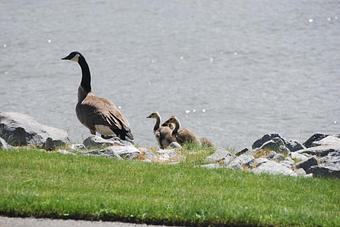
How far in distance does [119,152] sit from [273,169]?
239 cm

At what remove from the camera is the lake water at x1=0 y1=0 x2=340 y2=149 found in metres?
24.3

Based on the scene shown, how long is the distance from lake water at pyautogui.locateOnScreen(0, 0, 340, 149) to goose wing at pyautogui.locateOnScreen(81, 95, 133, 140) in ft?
12.0

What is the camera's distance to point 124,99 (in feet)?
86.1

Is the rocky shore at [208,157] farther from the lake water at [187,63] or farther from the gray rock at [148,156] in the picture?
the lake water at [187,63]

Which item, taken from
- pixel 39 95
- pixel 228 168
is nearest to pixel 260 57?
pixel 39 95

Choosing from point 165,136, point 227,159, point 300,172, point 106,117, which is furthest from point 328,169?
point 165,136

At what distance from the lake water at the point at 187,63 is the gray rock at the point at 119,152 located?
6290 millimetres

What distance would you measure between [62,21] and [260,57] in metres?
11.3

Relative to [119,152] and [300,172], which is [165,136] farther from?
[300,172]

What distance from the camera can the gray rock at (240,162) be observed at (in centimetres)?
1293

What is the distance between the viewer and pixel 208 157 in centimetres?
1370

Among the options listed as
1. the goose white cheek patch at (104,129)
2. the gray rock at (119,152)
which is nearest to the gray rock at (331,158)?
the gray rock at (119,152)

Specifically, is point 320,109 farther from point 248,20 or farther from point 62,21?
point 62,21

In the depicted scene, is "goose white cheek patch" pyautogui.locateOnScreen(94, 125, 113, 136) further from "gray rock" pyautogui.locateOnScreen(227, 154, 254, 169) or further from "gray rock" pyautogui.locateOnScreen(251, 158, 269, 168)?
"gray rock" pyautogui.locateOnScreen(251, 158, 269, 168)
